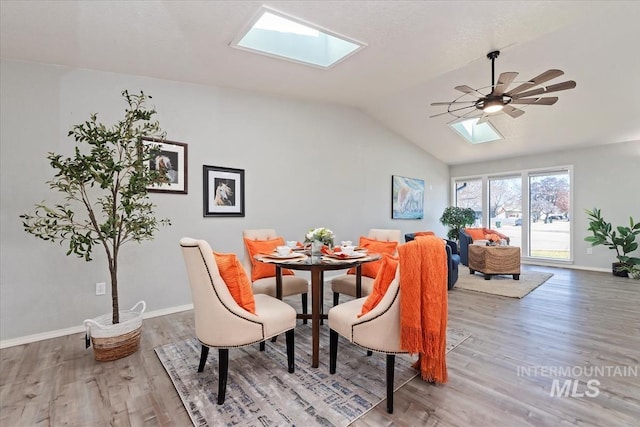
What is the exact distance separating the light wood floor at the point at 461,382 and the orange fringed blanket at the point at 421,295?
409 mm

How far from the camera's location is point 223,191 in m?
3.68

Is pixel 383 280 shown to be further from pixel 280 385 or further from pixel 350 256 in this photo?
pixel 280 385

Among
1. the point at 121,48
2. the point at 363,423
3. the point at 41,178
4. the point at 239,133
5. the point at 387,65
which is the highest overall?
the point at 387,65

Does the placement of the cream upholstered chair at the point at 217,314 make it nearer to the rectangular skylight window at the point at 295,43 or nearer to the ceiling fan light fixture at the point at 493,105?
the rectangular skylight window at the point at 295,43

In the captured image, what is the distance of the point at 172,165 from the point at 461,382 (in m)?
3.42

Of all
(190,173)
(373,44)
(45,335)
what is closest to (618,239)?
(373,44)

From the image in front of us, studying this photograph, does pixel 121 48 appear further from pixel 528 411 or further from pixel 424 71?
pixel 528 411

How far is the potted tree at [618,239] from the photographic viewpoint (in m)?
4.93

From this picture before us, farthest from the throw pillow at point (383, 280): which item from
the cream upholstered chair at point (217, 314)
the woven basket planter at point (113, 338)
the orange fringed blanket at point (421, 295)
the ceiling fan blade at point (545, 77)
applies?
the ceiling fan blade at point (545, 77)

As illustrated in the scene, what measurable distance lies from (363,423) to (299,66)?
3.28 metres

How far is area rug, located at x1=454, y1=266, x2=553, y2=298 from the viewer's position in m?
4.14

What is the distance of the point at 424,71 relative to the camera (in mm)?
3445

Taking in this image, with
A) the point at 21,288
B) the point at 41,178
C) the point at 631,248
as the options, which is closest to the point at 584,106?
the point at 631,248

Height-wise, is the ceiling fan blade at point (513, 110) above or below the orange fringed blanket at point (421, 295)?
above
